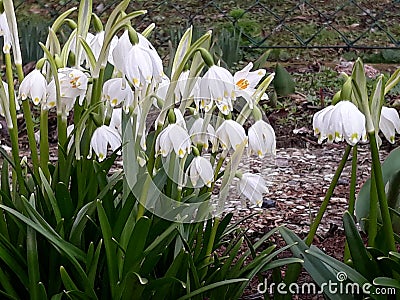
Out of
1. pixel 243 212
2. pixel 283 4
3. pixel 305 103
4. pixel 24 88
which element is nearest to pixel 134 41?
pixel 24 88

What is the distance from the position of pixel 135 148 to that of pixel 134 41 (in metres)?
0.24

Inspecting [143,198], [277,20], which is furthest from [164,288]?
[277,20]

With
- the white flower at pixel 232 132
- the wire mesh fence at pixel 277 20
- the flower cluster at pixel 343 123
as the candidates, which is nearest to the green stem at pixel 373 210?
the flower cluster at pixel 343 123

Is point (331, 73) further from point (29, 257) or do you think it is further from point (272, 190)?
point (29, 257)

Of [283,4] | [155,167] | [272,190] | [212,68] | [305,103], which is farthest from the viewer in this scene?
[283,4]

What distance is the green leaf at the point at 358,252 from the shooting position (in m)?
1.32

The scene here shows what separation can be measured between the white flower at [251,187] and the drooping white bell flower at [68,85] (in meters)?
0.38

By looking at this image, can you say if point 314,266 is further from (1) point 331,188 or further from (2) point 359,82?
(2) point 359,82

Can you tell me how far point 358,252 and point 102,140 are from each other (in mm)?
→ 562

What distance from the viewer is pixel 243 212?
2252 millimetres

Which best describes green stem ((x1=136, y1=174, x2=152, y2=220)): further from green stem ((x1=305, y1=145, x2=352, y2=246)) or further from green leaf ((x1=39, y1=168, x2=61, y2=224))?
green stem ((x1=305, y1=145, x2=352, y2=246))

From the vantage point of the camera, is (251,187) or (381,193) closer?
(381,193)

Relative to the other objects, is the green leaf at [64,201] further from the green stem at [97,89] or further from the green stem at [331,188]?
the green stem at [331,188]

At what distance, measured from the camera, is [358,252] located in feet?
4.35
